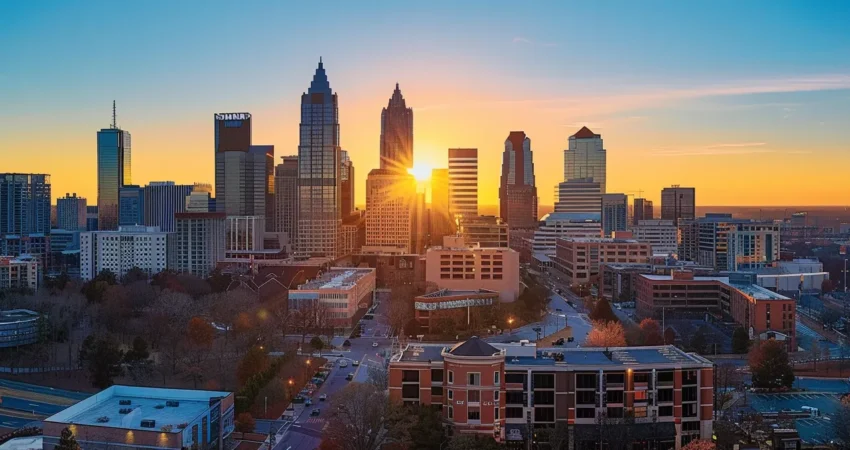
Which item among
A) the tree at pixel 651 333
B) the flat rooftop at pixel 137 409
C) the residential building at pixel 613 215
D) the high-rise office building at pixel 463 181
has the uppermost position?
the high-rise office building at pixel 463 181

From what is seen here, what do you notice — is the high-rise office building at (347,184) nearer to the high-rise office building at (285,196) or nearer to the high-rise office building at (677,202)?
the high-rise office building at (285,196)

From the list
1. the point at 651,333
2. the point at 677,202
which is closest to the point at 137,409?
the point at 651,333

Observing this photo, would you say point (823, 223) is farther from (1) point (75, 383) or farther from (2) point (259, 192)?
(1) point (75, 383)

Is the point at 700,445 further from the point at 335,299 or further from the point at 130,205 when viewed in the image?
the point at 130,205

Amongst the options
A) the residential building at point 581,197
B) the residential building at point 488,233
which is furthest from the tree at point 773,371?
the residential building at point 581,197

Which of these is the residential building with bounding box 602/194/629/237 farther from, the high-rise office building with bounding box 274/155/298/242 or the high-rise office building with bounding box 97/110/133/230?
the high-rise office building with bounding box 97/110/133/230
